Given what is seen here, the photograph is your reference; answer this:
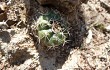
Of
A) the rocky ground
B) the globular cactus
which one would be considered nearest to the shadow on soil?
the rocky ground

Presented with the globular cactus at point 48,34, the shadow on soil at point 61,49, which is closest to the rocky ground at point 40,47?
the shadow on soil at point 61,49

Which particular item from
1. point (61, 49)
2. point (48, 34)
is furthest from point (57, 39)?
point (61, 49)

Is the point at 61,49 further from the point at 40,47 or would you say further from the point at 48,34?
the point at 48,34

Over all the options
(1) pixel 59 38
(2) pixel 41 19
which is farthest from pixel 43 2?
(1) pixel 59 38

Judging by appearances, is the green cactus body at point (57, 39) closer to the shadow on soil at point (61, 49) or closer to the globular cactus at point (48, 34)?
the globular cactus at point (48, 34)

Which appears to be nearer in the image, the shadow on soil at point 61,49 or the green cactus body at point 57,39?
the green cactus body at point 57,39

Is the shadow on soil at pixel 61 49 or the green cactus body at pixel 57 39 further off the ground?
the green cactus body at pixel 57 39

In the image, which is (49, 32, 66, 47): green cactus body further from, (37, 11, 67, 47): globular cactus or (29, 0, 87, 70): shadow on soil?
(29, 0, 87, 70): shadow on soil

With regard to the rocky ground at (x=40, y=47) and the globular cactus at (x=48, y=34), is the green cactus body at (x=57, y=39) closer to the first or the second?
the globular cactus at (x=48, y=34)
